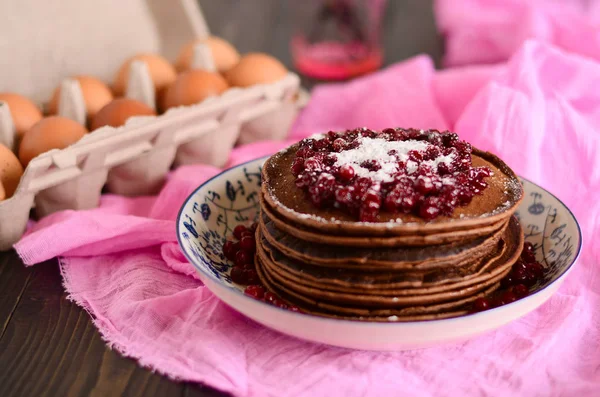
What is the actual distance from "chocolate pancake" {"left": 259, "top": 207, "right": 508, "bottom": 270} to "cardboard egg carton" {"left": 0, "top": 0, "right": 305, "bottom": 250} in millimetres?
613

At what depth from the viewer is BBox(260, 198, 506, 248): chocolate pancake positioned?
97 centimetres

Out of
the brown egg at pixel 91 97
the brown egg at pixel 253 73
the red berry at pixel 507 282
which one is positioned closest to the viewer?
the red berry at pixel 507 282

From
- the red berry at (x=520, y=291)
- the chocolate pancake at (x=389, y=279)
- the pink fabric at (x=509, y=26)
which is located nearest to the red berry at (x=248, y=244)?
the chocolate pancake at (x=389, y=279)

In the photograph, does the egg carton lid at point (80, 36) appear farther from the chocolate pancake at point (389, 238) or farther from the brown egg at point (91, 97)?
the chocolate pancake at point (389, 238)

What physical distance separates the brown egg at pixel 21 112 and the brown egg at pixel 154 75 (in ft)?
0.99

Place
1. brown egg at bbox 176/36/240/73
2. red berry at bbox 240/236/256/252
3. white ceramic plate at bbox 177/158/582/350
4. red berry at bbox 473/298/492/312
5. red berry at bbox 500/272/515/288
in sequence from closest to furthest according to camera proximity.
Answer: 1. white ceramic plate at bbox 177/158/582/350
2. red berry at bbox 473/298/492/312
3. red berry at bbox 500/272/515/288
4. red berry at bbox 240/236/256/252
5. brown egg at bbox 176/36/240/73

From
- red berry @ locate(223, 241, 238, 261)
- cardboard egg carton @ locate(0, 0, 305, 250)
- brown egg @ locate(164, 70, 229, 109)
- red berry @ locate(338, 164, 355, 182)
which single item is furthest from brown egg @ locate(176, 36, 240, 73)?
Result: red berry @ locate(338, 164, 355, 182)

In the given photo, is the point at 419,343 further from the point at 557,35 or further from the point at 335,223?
the point at 557,35

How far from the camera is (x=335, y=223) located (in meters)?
0.98

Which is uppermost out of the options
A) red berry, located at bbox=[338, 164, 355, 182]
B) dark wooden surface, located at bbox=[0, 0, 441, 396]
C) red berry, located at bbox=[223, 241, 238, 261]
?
red berry, located at bbox=[338, 164, 355, 182]

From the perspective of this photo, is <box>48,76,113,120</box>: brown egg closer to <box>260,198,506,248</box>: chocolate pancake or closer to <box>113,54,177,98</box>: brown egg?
<box>113,54,177,98</box>: brown egg

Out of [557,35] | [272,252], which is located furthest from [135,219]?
[557,35]

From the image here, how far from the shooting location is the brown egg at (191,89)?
167 centimetres

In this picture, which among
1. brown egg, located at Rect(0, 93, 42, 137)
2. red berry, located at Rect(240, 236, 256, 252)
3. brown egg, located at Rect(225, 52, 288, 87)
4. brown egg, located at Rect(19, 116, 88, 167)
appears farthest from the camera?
brown egg, located at Rect(225, 52, 288, 87)
